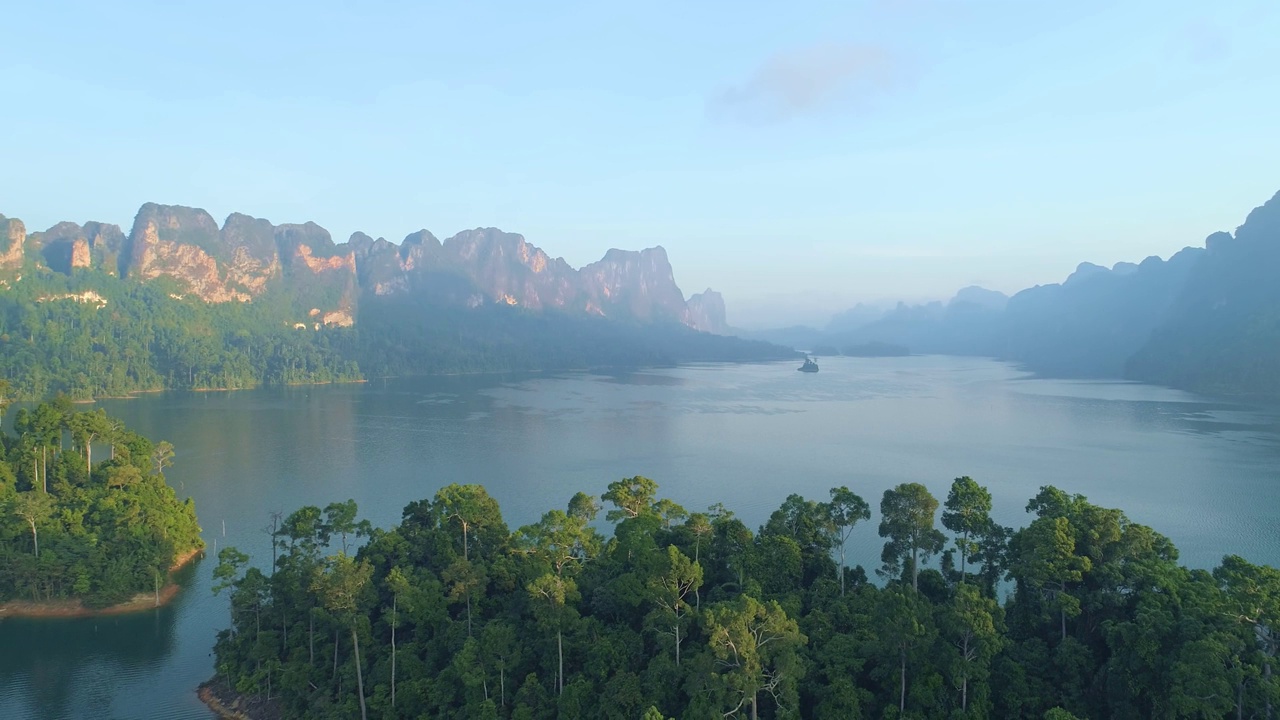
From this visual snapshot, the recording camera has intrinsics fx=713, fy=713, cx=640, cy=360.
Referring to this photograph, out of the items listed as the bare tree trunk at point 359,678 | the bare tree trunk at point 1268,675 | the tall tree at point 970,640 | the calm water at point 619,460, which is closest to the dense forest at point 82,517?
the calm water at point 619,460

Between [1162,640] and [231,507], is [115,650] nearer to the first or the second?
[231,507]

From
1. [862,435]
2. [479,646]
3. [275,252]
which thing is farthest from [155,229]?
[479,646]

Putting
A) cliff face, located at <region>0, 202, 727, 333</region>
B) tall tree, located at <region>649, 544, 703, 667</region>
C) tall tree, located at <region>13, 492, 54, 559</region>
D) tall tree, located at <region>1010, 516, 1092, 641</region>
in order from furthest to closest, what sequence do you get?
cliff face, located at <region>0, 202, 727, 333</region>, tall tree, located at <region>13, 492, 54, 559</region>, tall tree, located at <region>649, 544, 703, 667</region>, tall tree, located at <region>1010, 516, 1092, 641</region>

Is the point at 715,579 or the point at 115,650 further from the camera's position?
the point at 115,650

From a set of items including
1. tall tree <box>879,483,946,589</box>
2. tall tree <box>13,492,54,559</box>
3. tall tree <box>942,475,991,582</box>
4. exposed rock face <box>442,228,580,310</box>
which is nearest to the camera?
tall tree <box>879,483,946,589</box>

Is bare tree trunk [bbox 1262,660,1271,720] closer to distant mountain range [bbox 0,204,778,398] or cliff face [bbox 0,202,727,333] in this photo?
distant mountain range [bbox 0,204,778,398]

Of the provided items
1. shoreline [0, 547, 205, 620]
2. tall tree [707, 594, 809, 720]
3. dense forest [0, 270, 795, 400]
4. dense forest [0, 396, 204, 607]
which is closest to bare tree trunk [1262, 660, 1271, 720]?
tall tree [707, 594, 809, 720]

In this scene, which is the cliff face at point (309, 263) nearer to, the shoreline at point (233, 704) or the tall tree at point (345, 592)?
the shoreline at point (233, 704)
